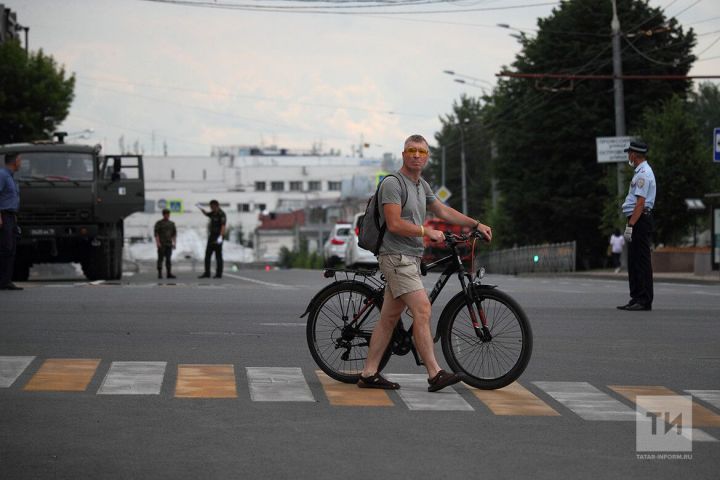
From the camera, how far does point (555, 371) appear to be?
11656mm

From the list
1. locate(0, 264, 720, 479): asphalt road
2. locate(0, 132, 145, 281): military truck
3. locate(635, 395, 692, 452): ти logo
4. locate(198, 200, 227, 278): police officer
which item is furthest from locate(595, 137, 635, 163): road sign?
locate(635, 395, 692, 452): ти logo

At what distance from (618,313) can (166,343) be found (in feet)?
22.8

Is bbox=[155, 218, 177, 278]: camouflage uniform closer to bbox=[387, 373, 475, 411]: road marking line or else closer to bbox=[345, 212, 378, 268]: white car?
bbox=[345, 212, 378, 268]: white car

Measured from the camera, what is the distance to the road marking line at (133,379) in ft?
33.0

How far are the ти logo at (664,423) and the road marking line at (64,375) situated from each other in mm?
3607

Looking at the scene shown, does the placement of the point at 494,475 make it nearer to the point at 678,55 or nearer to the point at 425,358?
the point at 425,358

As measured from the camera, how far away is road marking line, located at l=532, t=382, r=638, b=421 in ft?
30.3

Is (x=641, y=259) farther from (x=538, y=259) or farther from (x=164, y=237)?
(x=538, y=259)

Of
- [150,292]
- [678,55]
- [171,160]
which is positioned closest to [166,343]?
[150,292]

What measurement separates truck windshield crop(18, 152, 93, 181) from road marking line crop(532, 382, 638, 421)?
68.7ft

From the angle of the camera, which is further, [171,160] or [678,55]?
[171,160]

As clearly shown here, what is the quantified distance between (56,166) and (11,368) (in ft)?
64.9

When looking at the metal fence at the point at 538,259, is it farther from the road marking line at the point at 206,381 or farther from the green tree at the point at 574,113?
the road marking line at the point at 206,381

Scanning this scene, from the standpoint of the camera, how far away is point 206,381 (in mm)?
10664
